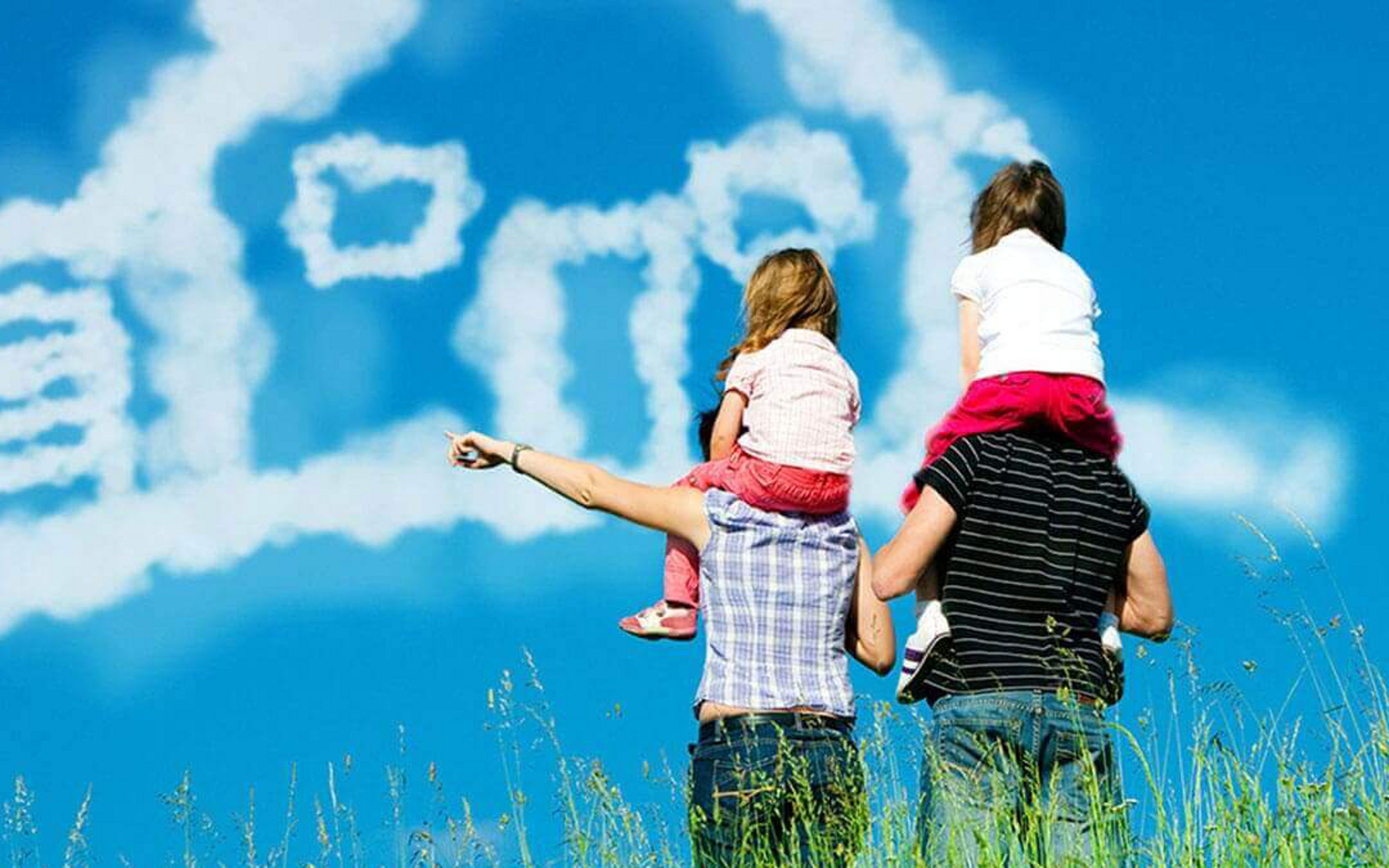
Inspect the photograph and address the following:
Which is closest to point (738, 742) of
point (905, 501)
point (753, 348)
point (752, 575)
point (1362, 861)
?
point (752, 575)

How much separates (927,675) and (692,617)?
33.0 inches

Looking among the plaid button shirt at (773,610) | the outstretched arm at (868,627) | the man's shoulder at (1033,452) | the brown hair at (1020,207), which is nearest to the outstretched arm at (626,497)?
the plaid button shirt at (773,610)

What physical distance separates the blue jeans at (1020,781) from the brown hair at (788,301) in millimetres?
1303

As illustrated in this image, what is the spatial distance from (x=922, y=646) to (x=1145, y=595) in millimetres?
719

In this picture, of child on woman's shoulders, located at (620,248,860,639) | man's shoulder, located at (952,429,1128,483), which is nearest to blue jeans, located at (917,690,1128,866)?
man's shoulder, located at (952,429,1128,483)

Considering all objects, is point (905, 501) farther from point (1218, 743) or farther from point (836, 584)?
point (1218, 743)

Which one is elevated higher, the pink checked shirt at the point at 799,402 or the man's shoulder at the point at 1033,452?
the pink checked shirt at the point at 799,402

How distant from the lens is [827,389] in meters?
5.15

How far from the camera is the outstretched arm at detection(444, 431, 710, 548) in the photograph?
5055 mm

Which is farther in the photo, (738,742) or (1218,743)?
(738,742)

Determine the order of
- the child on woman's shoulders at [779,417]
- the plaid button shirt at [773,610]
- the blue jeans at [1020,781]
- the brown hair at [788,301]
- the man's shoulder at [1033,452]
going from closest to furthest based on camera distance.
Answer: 1. the blue jeans at [1020,781]
2. the man's shoulder at [1033,452]
3. the plaid button shirt at [773,610]
4. the child on woman's shoulders at [779,417]
5. the brown hair at [788,301]

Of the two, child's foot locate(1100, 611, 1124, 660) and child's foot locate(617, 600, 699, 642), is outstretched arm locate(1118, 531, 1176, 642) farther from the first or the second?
child's foot locate(617, 600, 699, 642)

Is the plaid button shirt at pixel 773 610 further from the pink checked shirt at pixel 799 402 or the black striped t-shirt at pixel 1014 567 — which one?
the black striped t-shirt at pixel 1014 567

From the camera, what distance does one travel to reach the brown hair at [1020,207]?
5.15 metres
